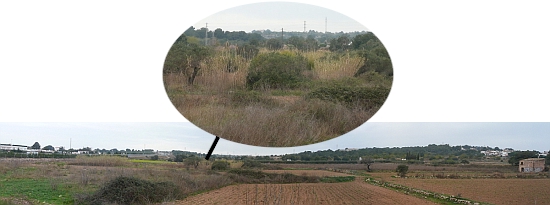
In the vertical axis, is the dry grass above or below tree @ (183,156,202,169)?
above

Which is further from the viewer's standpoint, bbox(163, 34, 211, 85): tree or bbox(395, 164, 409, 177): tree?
bbox(395, 164, 409, 177): tree

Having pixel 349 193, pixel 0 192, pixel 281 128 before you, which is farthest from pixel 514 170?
pixel 0 192

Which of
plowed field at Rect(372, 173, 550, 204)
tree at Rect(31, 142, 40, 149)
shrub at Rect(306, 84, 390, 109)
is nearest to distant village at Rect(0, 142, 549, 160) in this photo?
tree at Rect(31, 142, 40, 149)

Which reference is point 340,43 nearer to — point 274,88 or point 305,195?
point 274,88

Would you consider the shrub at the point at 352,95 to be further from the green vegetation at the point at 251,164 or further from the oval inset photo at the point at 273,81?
the green vegetation at the point at 251,164

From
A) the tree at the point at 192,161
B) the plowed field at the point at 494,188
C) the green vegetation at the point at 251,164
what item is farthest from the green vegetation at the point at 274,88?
the plowed field at the point at 494,188

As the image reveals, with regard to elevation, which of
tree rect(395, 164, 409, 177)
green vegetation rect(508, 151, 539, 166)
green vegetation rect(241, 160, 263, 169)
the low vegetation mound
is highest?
green vegetation rect(508, 151, 539, 166)

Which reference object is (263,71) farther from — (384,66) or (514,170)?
(514,170)

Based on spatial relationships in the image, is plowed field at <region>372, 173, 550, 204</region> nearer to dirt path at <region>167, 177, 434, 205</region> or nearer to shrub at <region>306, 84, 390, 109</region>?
dirt path at <region>167, 177, 434, 205</region>
